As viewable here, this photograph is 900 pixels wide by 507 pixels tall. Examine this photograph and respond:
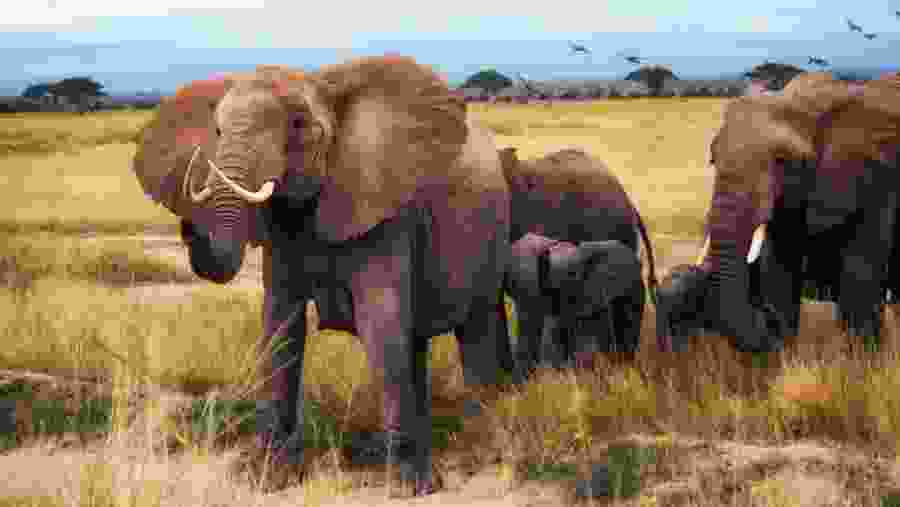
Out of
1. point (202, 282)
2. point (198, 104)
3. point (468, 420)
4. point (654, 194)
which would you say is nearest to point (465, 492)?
point (468, 420)

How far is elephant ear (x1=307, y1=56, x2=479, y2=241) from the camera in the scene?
630cm

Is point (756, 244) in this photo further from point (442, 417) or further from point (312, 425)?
point (312, 425)

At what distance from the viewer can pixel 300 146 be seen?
6121mm

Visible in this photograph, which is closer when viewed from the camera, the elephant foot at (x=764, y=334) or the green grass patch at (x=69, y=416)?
the green grass patch at (x=69, y=416)

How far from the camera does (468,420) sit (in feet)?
25.6

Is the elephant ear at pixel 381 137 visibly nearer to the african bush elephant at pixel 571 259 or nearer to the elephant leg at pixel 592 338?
the african bush elephant at pixel 571 259

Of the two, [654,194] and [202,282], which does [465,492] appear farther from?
[654,194]

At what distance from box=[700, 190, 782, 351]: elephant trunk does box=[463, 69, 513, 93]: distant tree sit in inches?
2643

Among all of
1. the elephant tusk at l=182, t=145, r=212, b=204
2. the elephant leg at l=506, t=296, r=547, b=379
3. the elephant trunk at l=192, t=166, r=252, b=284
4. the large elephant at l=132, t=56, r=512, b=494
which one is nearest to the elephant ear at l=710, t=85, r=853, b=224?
the elephant leg at l=506, t=296, r=547, b=379

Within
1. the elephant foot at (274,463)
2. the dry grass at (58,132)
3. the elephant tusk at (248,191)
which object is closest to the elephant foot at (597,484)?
the elephant foot at (274,463)

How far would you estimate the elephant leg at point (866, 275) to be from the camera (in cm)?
901

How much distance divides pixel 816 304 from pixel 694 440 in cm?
634

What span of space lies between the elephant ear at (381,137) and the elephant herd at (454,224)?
0.01 metres

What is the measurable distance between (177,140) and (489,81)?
6969 centimetres
